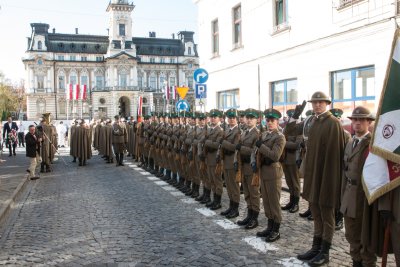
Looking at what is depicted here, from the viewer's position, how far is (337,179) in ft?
19.0

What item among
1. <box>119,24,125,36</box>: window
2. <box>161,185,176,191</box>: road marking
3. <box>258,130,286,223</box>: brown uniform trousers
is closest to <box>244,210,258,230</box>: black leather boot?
<box>258,130,286,223</box>: brown uniform trousers

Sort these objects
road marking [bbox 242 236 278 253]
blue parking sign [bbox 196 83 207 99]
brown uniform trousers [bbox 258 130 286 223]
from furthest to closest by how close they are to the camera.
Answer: blue parking sign [bbox 196 83 207 99] → brown uniform trousers [bbox 258 130 286 223] → road marking [bbox 242 236 278 253]

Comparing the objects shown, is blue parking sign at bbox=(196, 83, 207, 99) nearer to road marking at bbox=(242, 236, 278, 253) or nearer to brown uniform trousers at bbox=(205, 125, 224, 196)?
brown uniform trousers at bbox=(205, 125, 224, 196)

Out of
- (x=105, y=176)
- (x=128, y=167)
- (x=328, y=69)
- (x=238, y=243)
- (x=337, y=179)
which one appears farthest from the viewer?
(x=128, y=167)

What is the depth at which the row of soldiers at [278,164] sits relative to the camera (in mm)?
5285

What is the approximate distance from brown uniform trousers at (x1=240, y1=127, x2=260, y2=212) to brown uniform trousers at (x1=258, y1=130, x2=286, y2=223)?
21.8 inches

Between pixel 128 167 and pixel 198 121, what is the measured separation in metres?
7.58

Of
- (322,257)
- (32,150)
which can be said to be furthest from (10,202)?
(322,257)

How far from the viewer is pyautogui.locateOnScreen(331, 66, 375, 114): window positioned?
1196 centimetres

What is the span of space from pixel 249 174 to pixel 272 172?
86cm

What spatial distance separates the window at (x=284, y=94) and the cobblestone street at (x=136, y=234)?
594cm

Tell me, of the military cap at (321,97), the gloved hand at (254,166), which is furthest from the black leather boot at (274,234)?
the military cap at (321,97)

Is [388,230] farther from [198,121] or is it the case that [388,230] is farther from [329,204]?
[198,121]

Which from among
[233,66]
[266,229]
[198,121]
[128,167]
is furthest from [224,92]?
[266,229]
